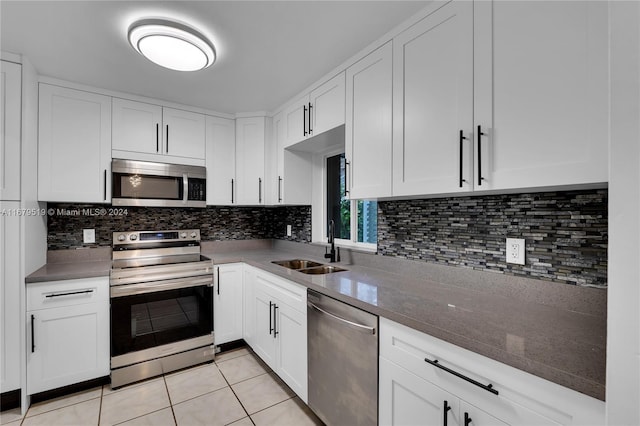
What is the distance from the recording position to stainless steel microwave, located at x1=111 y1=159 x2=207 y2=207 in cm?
246

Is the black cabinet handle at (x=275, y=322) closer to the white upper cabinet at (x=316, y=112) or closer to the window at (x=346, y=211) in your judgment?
the window at (x=346, y=211)

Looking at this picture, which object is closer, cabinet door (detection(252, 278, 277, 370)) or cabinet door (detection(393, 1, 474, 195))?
cabinet door (detection(393, 1, 474, 195))

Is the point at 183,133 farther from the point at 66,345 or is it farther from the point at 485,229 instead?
the point at 485,229

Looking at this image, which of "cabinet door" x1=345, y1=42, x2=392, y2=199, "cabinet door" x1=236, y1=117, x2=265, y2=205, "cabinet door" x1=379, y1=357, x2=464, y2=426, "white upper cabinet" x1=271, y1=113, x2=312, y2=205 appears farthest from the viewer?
"cabinet door" x1=236, y1=117, x2=265, y2=205

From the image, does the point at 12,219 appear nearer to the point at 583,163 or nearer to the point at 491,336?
the point at 491,336

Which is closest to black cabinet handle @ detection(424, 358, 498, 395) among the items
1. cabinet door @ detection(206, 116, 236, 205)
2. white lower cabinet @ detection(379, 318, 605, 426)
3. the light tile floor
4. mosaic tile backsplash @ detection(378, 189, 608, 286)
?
white lower cabinet @ detection(379, 318, 605, 426)

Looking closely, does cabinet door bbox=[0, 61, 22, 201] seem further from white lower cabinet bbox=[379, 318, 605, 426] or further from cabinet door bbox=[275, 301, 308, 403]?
white lower cabinet bbox=[379, 318, 605, 426]

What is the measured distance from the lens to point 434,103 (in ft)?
4.74

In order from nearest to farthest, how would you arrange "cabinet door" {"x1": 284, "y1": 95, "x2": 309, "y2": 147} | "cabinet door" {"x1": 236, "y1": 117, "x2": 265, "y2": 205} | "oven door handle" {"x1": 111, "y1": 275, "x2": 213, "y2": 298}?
"oven door handle" {"x1": 111, "y1": 275, "x2": 213, "y2": 298}
"cabinet door" {"x1": 284, "y1": 95, "x2": 309, "y2": 147}
"cabinet door" {"x1": 236, "y1": 117, "x2": 265, "y2": 205}

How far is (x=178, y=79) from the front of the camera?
7.32 ft

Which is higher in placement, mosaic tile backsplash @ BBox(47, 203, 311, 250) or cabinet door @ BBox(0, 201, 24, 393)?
mosaic tile backsplash @ BBox(47, 203, 311, 250)

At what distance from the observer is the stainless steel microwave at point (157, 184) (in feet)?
8.09

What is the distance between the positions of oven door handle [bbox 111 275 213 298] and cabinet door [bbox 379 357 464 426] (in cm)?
172

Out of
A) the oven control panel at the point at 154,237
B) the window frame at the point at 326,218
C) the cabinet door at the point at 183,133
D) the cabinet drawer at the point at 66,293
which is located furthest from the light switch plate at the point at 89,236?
the window frame at the point at 326,218
